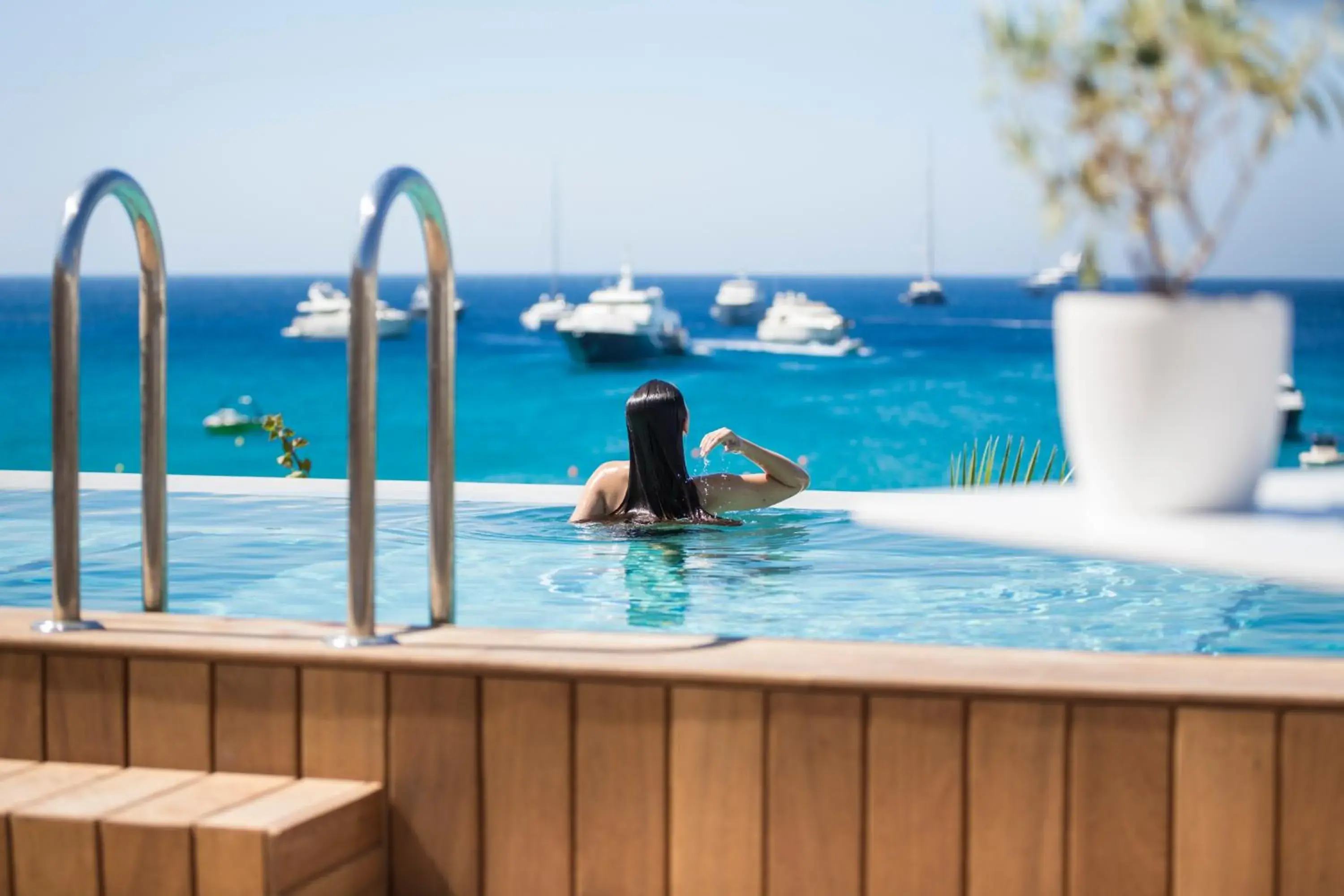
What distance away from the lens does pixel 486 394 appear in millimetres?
46281

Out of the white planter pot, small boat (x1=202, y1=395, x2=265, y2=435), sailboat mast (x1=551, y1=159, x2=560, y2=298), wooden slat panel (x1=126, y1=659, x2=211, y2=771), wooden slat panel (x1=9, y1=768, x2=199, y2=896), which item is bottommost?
small boat (x1=202, y1=395, x2=265, y2=435)

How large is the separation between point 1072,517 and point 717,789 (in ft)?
6.57

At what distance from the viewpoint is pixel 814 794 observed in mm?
1872

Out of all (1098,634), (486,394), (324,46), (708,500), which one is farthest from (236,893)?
(324,46)

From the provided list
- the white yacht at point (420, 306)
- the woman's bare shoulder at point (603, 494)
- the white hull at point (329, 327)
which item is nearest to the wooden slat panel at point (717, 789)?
the woman's bare shoulder at point (603, 494)

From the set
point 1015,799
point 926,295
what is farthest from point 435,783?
point 926,295

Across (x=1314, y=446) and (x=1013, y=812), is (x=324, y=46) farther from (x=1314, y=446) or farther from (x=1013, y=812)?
(x=1013, y=812)

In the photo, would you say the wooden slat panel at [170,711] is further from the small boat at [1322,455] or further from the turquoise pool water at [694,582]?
the small boat at [1322,455]

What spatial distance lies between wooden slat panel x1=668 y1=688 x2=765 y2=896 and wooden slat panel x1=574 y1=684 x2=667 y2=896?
0.07 feet

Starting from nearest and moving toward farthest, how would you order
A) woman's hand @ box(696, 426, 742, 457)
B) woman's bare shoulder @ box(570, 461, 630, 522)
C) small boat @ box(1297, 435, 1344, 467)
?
woman's hand @ box(696, 426, 742, 457), woman's bare shoulder @ box(570, 461, 630, 522), small boat @ box(1297, 435, 1344, 467)

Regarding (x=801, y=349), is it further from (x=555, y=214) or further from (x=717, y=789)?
(x=717, y=789)

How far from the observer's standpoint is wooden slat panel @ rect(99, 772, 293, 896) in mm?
1827

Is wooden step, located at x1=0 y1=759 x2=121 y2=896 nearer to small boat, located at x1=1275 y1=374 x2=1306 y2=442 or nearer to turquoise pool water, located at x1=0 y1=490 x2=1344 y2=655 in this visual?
turquoise pool water, located at x1=0 y1=490 x2=1344 y2=655

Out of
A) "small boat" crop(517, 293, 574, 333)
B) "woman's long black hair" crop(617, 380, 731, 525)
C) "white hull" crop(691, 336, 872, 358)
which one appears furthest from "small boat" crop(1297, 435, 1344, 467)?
"small boat" crop(517, 293, 574, 333)
